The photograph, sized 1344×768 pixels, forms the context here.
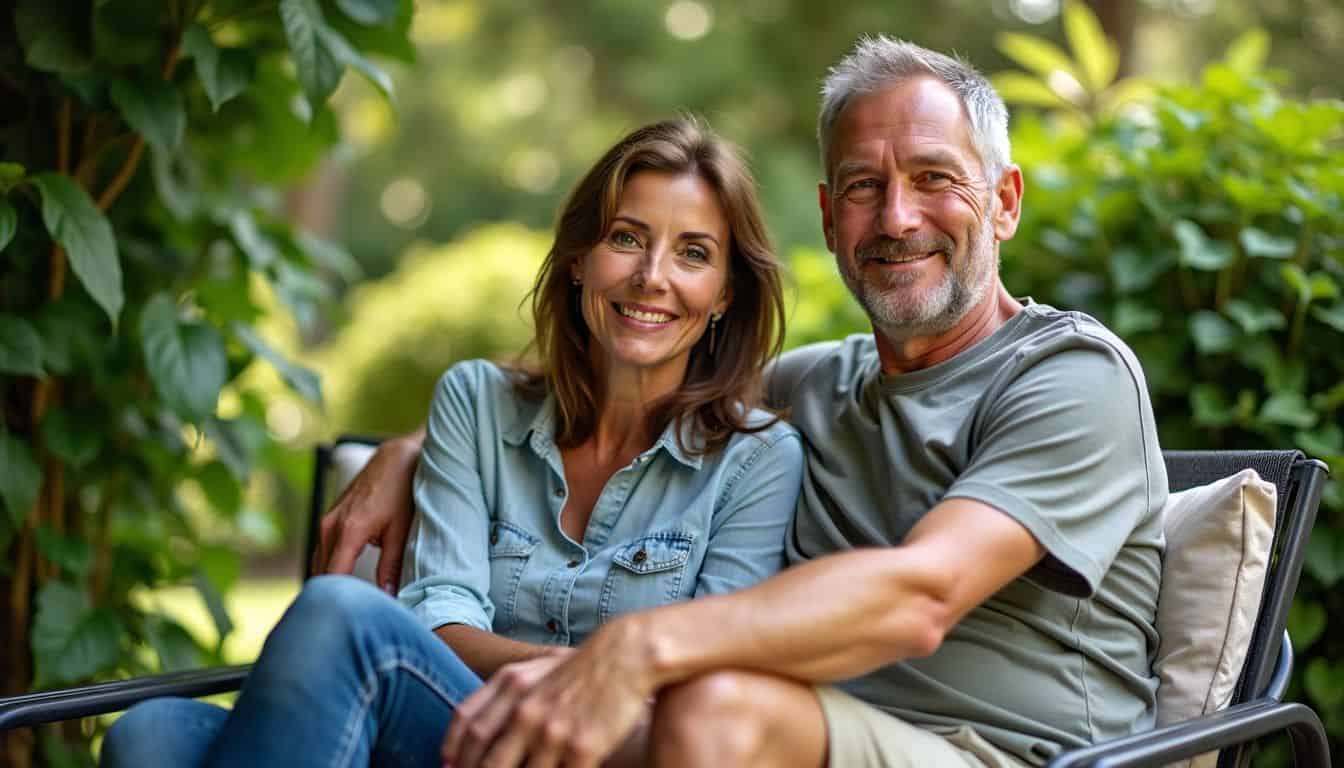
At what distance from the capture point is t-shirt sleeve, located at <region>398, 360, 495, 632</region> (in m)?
2.15

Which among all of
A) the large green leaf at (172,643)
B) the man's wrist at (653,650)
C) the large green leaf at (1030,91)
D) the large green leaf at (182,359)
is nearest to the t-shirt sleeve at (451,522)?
the large green leaf at (182,359)

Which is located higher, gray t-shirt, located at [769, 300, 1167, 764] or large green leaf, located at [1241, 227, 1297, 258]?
large green leaf, located at [1241, 227, 1297, 258]

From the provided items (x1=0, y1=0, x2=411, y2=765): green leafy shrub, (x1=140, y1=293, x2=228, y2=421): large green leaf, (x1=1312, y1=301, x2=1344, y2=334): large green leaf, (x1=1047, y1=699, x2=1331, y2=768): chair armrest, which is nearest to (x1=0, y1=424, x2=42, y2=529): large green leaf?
(x1=0, y1=0, x2=411, y2=765): green leafy shrub

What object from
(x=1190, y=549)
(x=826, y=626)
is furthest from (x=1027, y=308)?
(x=826, y=626)

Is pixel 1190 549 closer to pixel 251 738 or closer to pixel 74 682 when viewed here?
pixel 251 738

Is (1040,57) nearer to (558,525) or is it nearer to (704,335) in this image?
(704,335)

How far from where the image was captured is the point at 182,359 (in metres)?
2.62

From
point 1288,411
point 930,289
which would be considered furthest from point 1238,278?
point 930,289

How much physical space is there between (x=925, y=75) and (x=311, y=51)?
1062 mm

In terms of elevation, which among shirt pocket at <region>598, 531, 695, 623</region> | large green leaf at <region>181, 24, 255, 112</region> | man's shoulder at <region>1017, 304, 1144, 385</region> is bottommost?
shirt pocket at <region>598, 531, 695, 623</region>

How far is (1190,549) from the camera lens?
1976 mm

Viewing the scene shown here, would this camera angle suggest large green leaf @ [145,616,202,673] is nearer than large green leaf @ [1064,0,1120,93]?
Yes

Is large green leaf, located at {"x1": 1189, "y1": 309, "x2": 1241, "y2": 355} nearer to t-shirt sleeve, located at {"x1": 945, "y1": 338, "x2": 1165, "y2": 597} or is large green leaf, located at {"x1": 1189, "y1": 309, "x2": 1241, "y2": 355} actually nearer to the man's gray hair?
the man's gray hair

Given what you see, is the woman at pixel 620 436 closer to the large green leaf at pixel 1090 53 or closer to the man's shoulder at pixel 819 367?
the man's shoulder at pixel 819 367
